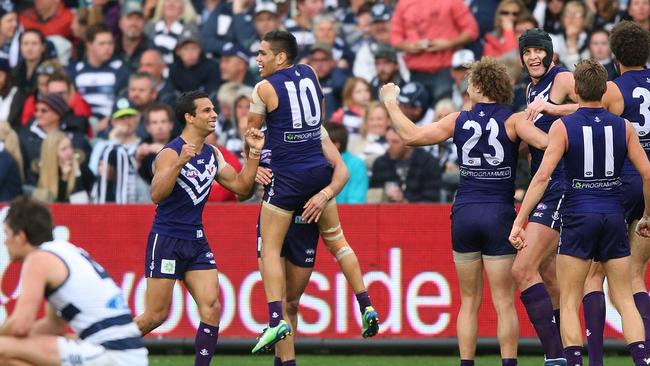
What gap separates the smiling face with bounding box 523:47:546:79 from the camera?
1172 centimetres

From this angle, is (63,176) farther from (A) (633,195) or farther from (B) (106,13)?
(A) (633,195)

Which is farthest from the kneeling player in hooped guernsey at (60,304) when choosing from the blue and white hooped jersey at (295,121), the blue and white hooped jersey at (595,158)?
the blue and white hooped jersey at (595,158)

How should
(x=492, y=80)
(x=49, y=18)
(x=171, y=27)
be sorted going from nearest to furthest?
(x=492, y=80)
(x=171, y=27)
(x=49, y=18)

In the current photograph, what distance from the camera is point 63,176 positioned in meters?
16.4

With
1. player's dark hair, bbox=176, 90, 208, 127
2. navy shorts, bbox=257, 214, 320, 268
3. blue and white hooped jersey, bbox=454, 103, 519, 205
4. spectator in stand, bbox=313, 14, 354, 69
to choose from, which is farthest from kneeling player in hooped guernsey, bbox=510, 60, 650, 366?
spectator in stand, bbox=313, 14, 354, 69

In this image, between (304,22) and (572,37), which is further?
(304,22)

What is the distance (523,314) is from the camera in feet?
47.8

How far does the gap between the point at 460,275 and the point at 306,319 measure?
11.5 ft

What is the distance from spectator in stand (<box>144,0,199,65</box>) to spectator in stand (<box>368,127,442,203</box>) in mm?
4669

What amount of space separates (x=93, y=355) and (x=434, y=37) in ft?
31.4

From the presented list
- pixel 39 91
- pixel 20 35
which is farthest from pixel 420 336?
pixel 20 35

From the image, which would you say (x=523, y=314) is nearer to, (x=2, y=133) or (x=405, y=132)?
(x=405, y=132)

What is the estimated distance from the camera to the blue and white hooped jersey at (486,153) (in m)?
11.4

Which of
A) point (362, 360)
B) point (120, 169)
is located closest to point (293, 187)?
point (362, 360)
